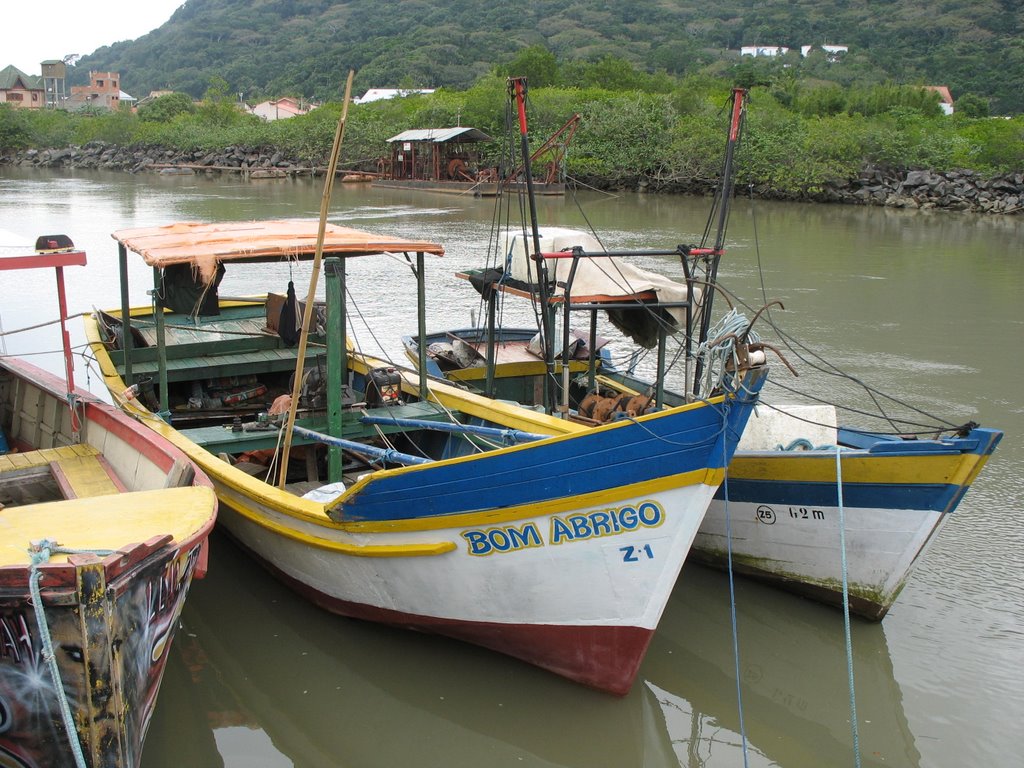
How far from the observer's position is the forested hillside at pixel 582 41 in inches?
3177

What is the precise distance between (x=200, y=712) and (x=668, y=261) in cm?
1840

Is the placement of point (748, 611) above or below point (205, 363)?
below

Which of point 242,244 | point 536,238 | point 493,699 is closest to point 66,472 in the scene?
point 242,244

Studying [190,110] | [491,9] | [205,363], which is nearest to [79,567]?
[205,363]

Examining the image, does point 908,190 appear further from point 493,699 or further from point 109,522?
point 109,522

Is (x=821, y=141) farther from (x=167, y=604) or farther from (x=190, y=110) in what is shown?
(x=190, y=110)

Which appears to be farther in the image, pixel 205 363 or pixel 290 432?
pixel 205 363

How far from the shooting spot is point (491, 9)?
130 m

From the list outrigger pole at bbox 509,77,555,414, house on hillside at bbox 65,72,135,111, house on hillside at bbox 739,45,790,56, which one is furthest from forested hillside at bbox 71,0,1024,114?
outrigger pole at bbox 509,77,555,414

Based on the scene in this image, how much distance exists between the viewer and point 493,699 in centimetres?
564

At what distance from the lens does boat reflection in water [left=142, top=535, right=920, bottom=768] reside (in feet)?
17.4

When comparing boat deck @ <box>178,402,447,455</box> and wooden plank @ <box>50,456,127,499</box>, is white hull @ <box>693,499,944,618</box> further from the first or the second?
wooden plank @ <box>50,456,127,499</box>

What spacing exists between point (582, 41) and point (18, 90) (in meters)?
63.7

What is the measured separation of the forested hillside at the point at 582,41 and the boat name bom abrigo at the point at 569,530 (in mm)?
64310
